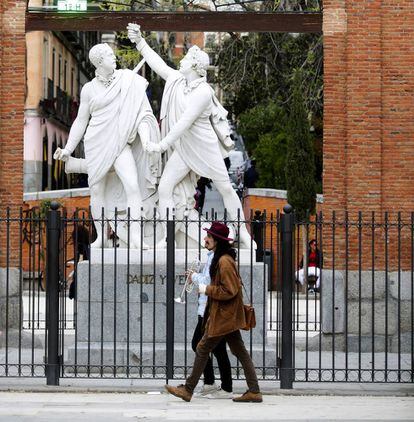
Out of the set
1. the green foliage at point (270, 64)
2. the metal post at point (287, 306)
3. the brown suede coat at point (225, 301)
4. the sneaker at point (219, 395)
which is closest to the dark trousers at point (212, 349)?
the brown suede coat at point (225, 301)

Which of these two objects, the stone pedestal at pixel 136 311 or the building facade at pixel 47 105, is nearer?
the stone pedestal at pixel 136 311

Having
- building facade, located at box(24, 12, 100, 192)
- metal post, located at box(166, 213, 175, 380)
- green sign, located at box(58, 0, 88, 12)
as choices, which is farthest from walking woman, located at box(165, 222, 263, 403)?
building facade, located at box(24, 12, 100, 192)

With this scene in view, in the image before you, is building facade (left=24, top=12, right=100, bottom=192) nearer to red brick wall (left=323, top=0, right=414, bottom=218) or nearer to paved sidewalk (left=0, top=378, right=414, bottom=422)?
red brick wall (left=323, top=0, right=414, bottom=218)

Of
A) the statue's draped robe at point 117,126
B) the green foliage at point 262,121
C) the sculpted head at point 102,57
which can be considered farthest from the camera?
the green foliage at point 262,121

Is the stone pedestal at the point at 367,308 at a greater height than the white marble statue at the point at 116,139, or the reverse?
A: the white marble statue at the point at 116,139

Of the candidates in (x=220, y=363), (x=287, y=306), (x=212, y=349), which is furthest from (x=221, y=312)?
(x=287, y=306)

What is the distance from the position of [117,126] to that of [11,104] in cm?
245

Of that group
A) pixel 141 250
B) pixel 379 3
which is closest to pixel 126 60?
pixel 379 3

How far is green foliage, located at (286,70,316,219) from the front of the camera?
2988cm

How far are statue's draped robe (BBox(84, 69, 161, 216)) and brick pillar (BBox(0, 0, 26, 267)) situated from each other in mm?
2013

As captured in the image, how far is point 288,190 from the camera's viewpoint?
99.3 ft

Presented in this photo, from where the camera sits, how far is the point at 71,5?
65.0ft

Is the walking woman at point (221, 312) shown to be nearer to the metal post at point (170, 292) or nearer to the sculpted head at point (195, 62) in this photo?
the metal post at point (170, 292)

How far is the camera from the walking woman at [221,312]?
525 inches
